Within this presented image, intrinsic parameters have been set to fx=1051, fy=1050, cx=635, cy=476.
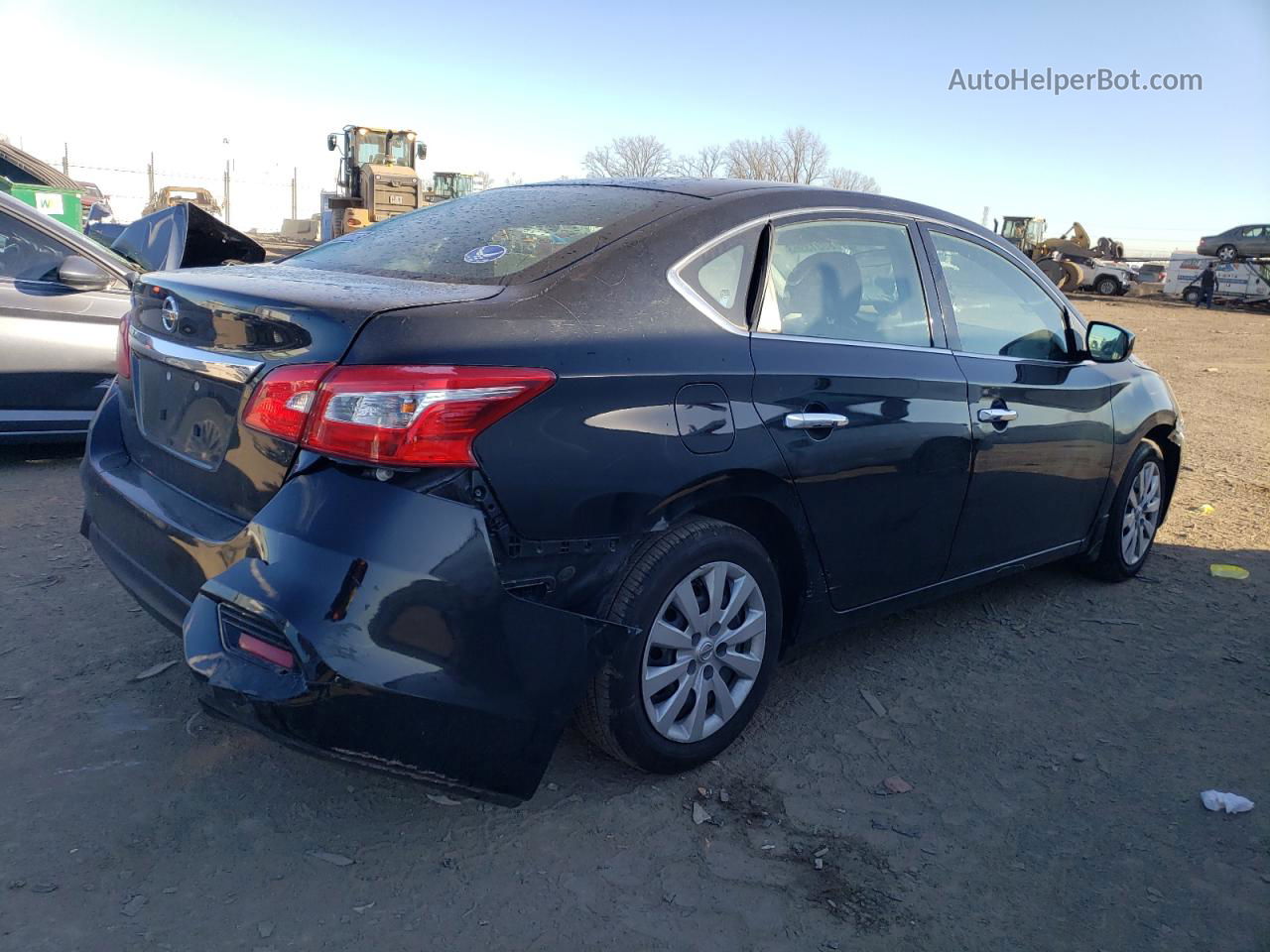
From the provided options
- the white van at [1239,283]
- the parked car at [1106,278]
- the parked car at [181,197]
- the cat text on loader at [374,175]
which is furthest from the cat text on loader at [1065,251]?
the parked car at [181,197]

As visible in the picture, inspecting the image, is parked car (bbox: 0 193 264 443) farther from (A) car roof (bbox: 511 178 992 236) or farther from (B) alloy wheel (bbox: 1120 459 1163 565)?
(B) alloy wheel (bbox: 1120 459 1163 565)

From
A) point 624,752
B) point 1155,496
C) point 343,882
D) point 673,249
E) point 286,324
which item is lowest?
Answer: point 343,882

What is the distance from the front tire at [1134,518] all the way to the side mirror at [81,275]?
5444mm

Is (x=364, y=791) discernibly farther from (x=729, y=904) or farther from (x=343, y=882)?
(x=729, y=904)

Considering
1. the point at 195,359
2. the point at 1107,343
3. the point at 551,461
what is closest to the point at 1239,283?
the point at 1107,343

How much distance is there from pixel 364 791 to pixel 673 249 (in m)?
1.73

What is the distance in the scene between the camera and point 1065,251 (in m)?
42.5

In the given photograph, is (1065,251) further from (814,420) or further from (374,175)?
(814,420)

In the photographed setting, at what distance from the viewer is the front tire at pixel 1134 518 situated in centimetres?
485

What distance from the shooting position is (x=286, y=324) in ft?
8.08

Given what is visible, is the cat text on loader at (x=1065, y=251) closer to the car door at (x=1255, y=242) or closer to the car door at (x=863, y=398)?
the car door at (x=1255, y=242)

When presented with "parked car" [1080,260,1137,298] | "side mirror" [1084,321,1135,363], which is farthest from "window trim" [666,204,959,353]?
"parked car" [1080,260,1137,298]

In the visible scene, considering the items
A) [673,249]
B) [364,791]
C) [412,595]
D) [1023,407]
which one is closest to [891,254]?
[1023,407]

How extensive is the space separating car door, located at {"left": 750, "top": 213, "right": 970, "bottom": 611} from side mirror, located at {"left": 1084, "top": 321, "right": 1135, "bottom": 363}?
121 centimetres
